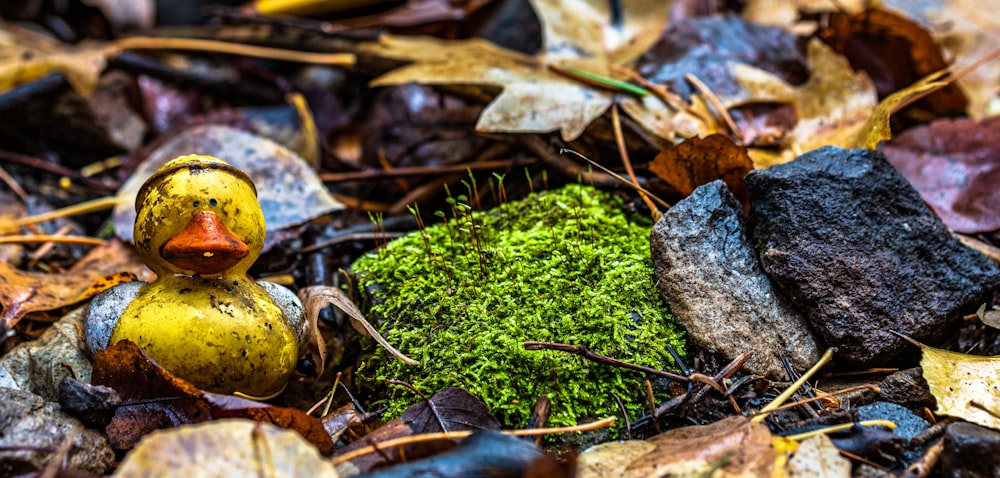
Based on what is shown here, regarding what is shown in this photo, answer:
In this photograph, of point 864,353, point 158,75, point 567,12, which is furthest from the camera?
point 158,75

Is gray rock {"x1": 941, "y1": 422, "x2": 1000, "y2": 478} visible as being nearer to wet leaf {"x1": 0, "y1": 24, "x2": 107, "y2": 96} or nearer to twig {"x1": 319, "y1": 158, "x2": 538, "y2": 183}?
twig {"x1": 319, "y1": 158, "x2": 538, "y2": 183}

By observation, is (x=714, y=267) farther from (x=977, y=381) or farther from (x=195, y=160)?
(x=195, y=160)

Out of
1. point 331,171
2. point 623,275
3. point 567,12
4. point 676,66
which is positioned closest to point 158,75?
point 331,171

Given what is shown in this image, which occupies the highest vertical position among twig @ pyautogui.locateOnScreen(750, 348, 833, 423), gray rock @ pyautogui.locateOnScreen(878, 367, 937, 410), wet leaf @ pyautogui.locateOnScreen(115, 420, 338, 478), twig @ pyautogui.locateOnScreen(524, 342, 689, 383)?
wet leaf @ pyautogui.locateOnScreen(115, 420, 338, 478)

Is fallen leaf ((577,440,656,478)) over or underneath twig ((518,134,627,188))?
underneath

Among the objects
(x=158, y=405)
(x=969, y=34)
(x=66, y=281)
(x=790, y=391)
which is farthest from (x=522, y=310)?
(x=969, y=34)

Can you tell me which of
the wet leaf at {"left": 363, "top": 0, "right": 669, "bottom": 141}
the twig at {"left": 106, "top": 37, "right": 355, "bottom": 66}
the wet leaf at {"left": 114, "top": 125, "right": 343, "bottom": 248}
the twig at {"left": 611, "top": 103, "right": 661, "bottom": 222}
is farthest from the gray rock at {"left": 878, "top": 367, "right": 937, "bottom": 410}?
the twig at {"left": 106, "top": 37, "right": 355, "bottom": 66}

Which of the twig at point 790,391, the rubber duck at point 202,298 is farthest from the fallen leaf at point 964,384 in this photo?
the rubber duck at point 202,298
